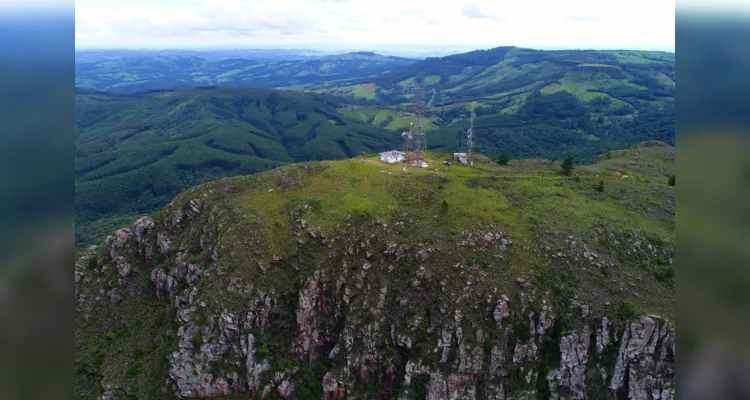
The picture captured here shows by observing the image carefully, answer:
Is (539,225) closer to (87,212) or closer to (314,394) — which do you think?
(314,394)

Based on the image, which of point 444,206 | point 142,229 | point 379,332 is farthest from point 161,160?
point 379,332

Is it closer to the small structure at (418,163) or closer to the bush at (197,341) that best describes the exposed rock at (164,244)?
the bush at (197,341)

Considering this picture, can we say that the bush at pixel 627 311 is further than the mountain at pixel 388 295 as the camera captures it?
No

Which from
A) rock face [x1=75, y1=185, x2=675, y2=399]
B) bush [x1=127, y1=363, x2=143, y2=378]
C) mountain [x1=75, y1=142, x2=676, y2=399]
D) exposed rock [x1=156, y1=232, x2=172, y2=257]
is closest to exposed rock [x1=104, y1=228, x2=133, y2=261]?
mountain [x1=75, y1=142, x2=676, y2=399]

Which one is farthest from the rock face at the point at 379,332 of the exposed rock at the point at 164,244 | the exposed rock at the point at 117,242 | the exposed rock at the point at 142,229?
the exposed rock at the point at 142,229
